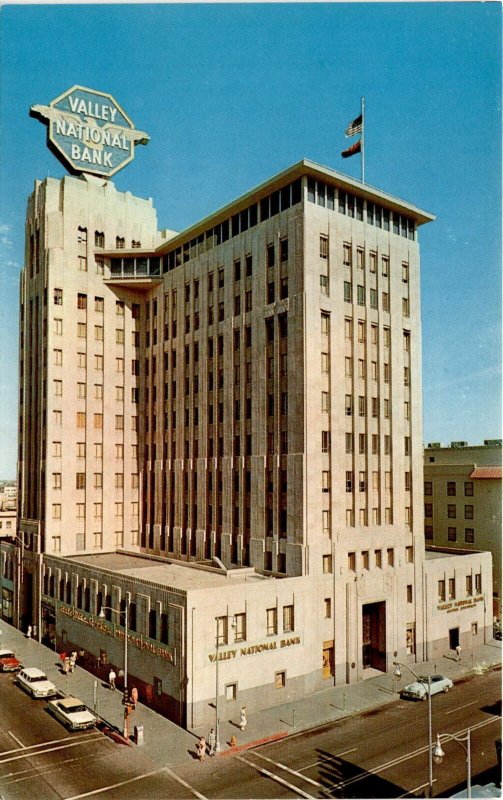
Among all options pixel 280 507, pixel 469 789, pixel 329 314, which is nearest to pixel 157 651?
pixel 280 507

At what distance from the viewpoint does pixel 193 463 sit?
73.7 metres

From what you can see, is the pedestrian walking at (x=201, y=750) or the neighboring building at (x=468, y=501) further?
the neighboring building at (x=468, y=501)

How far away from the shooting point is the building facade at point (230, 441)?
2112 inches

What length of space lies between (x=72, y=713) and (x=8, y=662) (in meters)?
17.4

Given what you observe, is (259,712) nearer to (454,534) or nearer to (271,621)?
(271,621)

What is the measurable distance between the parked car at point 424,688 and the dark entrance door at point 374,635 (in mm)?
6208

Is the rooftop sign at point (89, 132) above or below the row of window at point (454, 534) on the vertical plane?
above

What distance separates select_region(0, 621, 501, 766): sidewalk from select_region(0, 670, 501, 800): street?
4.09 feet

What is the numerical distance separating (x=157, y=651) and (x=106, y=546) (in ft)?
108

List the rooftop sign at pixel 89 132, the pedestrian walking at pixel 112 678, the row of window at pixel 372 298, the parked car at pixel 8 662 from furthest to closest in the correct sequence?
1. the rooftop sign at pixel 89 132
2. the row of window at pixel 372 298
3. the parked car at pixel 8 662
4. the pedestrian walking at pixel 112 678

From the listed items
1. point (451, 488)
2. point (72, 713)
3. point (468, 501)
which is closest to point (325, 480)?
point (72, 713)

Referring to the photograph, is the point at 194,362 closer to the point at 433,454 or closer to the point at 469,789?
the point at 433,454

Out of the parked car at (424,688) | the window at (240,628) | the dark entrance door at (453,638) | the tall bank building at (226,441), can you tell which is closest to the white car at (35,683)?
the tall bank building at (226,441)

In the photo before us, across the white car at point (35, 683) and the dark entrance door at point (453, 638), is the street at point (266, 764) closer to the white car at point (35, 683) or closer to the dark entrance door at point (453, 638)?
the white car at point (35, 683)
